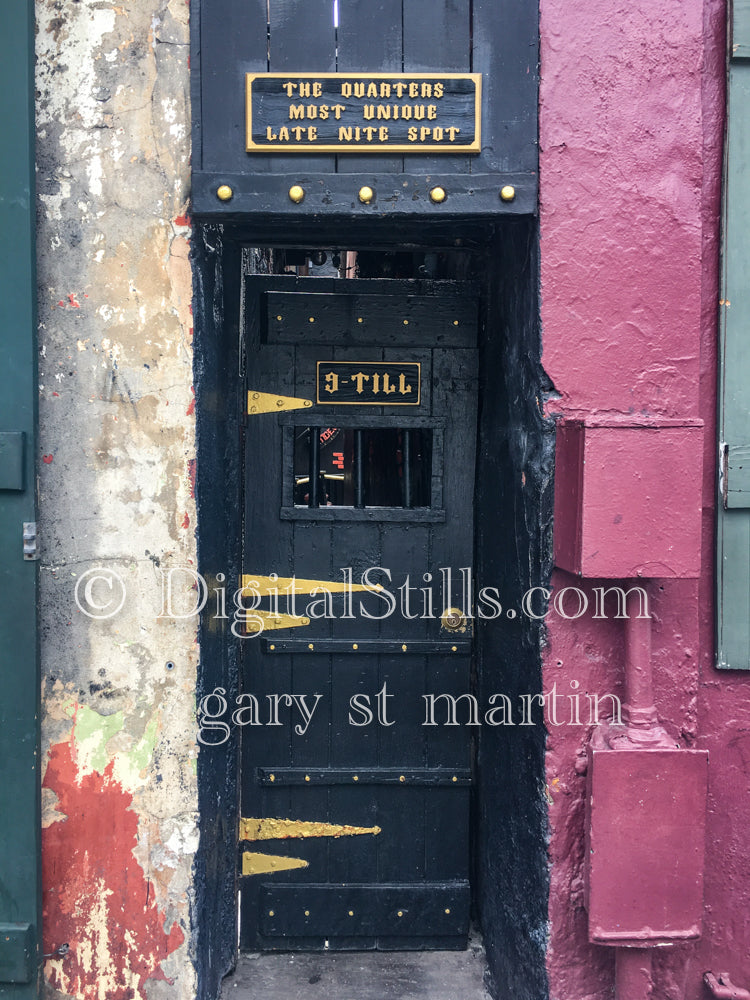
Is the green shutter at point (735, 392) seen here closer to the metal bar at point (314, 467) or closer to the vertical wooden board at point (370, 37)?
the vertical wooden board at point (370, 37)

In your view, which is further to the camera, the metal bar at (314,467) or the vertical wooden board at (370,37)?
the metal bar at (314,467)

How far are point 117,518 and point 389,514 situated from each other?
0.98 metres

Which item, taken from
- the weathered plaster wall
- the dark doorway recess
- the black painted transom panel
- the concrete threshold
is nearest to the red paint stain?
the weathered plaster wall

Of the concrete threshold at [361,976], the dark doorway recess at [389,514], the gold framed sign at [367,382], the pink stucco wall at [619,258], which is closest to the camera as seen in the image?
the pink stucco wall at [619,258]

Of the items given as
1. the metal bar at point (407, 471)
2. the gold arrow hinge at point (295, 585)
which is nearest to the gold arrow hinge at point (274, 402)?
the metal bar at point (407, 471)

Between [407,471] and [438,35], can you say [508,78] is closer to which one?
[438,35]

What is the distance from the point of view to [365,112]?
2162 mm

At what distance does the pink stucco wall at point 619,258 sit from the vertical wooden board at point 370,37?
0.44m

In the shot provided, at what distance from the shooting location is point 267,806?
2.72 metres

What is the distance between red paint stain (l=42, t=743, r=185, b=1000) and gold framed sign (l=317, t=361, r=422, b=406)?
1.49m

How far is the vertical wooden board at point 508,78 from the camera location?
2123 mm

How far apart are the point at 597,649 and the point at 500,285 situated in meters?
A: 1.29

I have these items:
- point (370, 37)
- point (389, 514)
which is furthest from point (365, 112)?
point (389, 514)

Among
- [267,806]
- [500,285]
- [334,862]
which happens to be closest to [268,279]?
[500,285]
